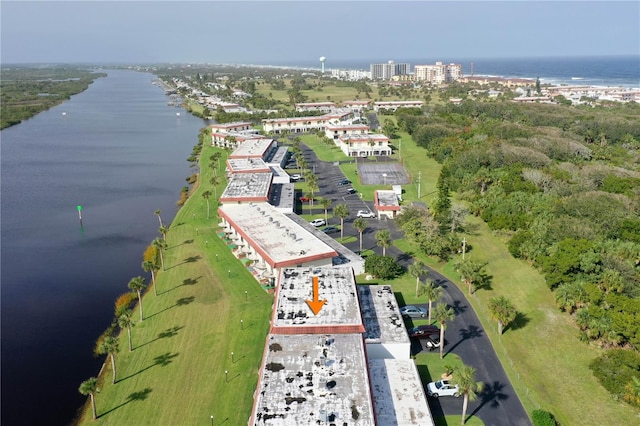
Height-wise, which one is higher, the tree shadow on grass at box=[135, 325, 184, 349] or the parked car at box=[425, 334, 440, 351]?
the parked car at box=[425, 334, 440, 351]

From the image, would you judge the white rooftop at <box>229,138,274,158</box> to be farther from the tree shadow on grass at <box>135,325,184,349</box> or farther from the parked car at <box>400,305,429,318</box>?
the parked car at <box>400,305,429,318</box>

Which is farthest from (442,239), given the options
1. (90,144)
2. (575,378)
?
(90,144)

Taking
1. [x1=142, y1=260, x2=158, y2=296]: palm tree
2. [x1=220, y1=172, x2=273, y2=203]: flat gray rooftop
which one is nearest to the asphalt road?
[x1=220, y1=172, x2=273, y2=203]: flat gray rooftop

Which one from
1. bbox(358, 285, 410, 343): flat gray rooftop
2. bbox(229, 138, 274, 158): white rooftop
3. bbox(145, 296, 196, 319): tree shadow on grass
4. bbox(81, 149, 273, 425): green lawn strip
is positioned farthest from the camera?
bbox(229, 138, 274, 158): white rooftop

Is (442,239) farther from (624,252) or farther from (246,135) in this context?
(246,135)

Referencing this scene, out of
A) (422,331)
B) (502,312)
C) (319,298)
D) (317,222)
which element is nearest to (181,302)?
(319,298)

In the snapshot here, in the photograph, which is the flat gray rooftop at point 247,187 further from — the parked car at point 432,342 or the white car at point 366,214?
the parked car at point 432,342
